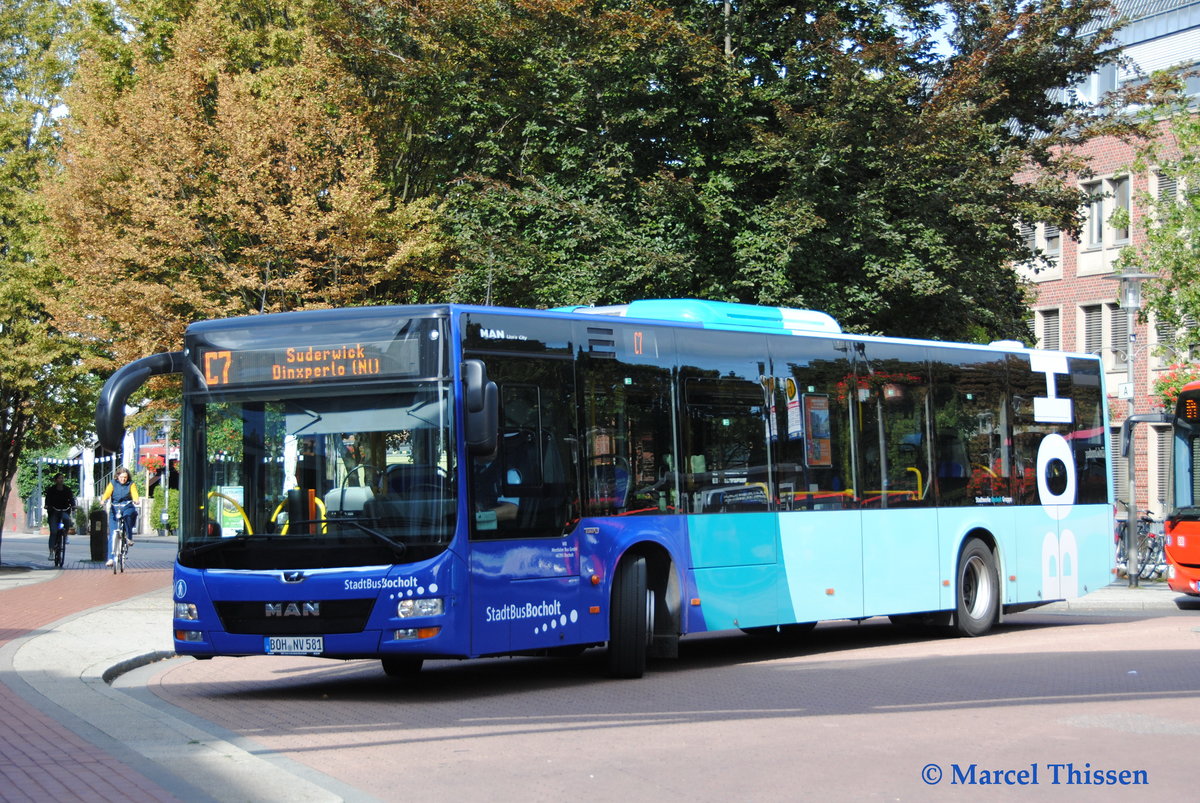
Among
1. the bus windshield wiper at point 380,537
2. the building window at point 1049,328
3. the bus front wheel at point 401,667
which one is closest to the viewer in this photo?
the bus windshield wiper at point 380,537

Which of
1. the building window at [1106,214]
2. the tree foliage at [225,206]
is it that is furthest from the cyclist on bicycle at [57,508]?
the building window at [1106,214]

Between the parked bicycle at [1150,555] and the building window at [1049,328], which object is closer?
the parked bicycle at [1150,555]

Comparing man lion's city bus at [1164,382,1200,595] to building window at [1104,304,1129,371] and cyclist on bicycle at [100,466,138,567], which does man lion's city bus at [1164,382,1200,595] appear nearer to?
cyclist on bicycle at [100,466,138,567]

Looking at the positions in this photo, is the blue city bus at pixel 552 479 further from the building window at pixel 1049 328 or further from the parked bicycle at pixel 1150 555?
the building window at pixel 1049 328

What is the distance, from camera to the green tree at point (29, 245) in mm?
29172

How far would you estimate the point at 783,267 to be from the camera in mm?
20531

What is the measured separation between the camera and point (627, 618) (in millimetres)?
12414

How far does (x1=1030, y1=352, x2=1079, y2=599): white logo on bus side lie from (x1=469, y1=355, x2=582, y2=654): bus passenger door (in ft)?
24.8

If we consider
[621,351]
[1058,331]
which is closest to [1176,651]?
[621,351]

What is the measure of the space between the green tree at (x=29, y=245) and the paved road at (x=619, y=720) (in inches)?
577

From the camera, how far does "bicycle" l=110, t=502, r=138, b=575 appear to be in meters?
27.6

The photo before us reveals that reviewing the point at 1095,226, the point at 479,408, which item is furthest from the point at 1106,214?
the point at 479,408

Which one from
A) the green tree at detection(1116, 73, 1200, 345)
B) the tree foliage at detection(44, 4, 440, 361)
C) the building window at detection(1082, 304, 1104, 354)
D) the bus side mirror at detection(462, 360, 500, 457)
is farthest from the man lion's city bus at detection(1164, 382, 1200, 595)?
the building window at detection(1082, 304, 1104, 354)

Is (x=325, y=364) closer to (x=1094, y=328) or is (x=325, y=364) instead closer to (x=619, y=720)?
(x=619, y=720)
